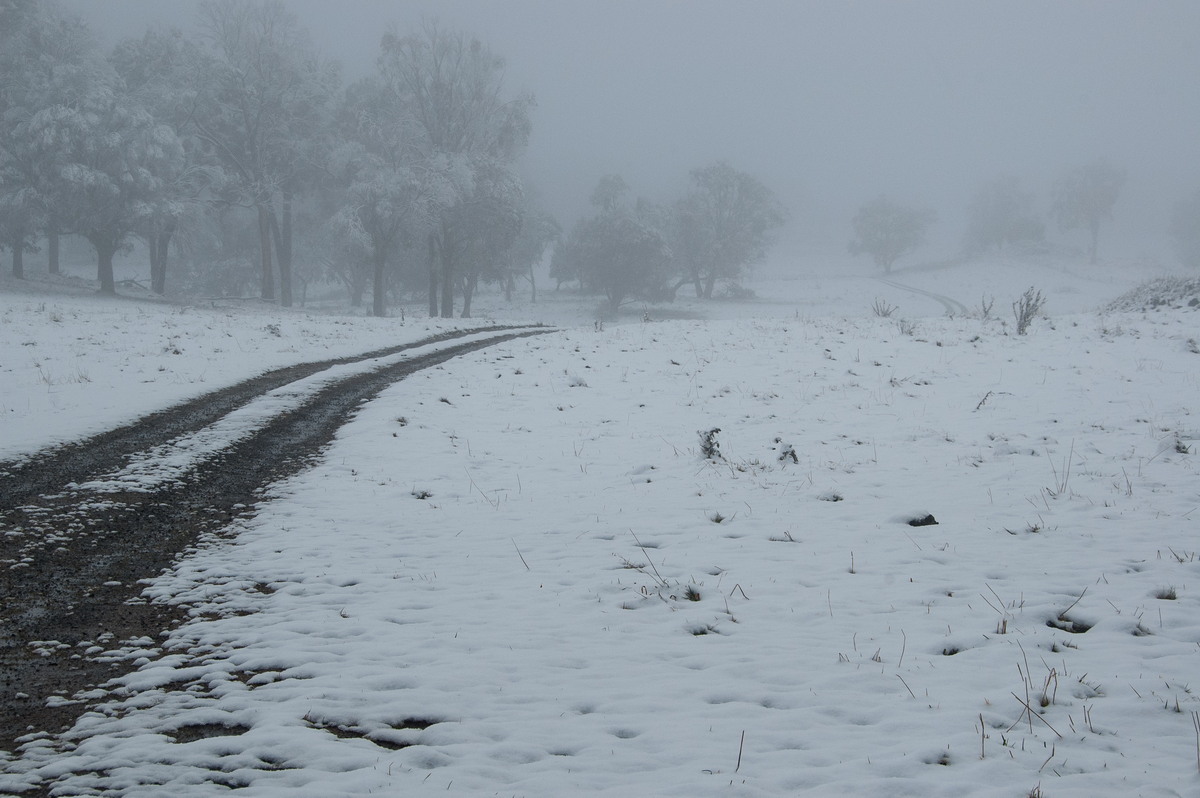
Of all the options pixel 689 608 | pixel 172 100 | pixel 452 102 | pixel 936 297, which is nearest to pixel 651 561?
pixel 689 608

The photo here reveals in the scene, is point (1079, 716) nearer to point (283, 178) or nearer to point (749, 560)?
point (749, 560)

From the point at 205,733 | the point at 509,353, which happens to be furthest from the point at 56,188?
the point at 205,733

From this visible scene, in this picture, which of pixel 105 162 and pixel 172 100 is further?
pixel 172 100

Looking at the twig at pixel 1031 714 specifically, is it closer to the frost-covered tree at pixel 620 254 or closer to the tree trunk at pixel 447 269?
the tree trunk at pixel 447 269

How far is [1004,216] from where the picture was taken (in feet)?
290

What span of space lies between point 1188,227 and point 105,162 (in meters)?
110

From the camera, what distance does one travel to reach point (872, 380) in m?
12.8

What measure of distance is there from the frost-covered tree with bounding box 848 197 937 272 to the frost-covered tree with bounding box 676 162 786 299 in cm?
2709

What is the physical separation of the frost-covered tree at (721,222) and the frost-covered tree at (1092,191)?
150ft

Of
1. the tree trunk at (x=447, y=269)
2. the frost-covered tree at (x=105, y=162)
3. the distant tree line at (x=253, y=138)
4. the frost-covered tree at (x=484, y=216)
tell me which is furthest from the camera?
the tree trunk at (x=447, y=269)

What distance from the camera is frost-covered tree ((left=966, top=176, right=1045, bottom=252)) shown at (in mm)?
87312

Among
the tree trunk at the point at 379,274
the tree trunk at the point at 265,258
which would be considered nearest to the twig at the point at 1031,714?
the tree trunk at the point at 379,274

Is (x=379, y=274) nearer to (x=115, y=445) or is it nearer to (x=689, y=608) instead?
(x=115, y=445)

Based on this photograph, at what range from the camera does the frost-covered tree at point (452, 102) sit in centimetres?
3503
